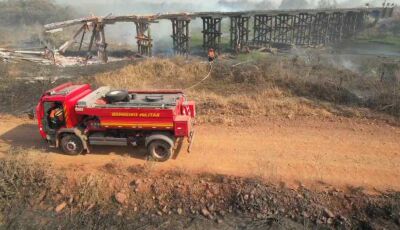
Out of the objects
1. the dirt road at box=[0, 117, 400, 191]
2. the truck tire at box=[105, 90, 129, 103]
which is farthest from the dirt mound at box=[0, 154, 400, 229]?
the truck tire at box=[105, 90, 129, 103]

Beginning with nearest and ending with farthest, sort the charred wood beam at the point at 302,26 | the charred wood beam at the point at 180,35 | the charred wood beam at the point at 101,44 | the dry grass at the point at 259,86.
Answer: the dry grass at the point at 259,86 < the charred wood beam at the point at 101,44 < the charred wood beam at the point at 180,35 < the charred wood beam at the point at 302,26

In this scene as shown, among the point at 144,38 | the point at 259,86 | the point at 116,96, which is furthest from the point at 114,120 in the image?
the point at 144,38

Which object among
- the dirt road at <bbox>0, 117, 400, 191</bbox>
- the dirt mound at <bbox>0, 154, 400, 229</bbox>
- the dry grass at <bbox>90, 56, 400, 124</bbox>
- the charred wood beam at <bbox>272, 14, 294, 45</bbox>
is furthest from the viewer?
the charred wood beam at <bbox>272, 14, 294, 45</bbox>

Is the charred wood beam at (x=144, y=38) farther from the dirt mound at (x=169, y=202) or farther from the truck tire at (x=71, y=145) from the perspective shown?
the dirt mound at (x=169, y=202)

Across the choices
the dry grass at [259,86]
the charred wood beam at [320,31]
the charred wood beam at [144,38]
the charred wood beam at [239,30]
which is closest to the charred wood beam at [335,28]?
the charred wood beam at [320,31]

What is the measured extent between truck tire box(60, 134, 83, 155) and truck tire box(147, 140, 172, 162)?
6.74 feet

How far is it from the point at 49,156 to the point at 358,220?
8312 mm

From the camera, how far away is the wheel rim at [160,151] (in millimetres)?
10125

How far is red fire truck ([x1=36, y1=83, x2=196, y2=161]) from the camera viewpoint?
9.84 m

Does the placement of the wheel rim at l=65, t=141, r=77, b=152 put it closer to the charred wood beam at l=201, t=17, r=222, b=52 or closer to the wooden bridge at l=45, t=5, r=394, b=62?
the wooden bridge at l=45, t=5, r=394, b=62

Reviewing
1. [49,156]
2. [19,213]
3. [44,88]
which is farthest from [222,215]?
[44,88]

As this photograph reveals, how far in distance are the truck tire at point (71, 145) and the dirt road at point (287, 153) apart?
180mm

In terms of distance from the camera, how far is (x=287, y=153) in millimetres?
10383

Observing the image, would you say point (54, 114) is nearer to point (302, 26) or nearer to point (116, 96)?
point (116, 96)
